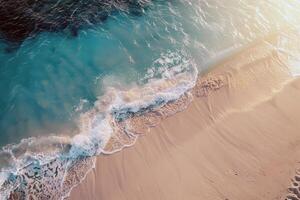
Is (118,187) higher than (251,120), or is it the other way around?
(251,120)

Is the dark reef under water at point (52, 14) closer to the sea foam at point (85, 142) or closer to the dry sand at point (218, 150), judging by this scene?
the sea foam at point (85, 142)

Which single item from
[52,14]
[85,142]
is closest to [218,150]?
[85,142]

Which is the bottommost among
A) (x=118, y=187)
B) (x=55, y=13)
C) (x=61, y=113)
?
(x=118, y=187)

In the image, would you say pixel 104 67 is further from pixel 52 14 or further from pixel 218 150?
pixel 218 150

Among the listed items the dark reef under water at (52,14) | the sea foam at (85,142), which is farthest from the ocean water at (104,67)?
the dark reef under water at (52,14)

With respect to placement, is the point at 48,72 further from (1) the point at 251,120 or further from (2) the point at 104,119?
(1) the point at 251,120

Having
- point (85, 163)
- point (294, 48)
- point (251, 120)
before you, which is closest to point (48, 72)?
point (85, 163)

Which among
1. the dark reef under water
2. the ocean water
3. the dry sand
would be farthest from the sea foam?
the dark reef under water
